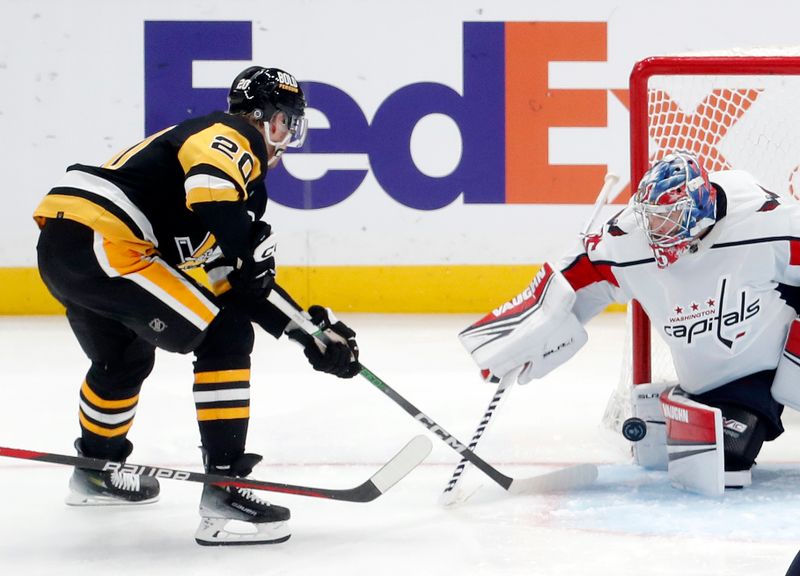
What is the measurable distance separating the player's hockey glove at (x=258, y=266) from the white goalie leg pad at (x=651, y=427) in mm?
988

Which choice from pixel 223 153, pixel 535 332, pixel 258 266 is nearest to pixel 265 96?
pixel 223 153

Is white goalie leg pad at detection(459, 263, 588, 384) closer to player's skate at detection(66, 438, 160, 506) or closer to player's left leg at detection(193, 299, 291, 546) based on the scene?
player's left leg at detection(193, 299, 291, 546)

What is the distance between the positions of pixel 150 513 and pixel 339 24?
3.37 metres

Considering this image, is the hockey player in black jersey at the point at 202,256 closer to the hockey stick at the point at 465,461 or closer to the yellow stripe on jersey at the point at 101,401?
the yellow stripe on jersey at the point at 101,401

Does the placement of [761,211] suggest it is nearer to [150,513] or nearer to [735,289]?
[735,289]

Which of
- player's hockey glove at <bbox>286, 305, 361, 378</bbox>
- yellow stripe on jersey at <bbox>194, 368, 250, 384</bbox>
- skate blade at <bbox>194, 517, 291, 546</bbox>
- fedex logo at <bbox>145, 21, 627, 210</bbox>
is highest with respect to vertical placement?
fedex logo at <bbox>145, 21, 627, 210</bbox>

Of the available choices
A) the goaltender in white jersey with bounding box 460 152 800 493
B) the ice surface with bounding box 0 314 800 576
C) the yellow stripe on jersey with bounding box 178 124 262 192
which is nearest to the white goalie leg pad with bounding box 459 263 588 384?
the goaltender in white jersey with bounding box 460 152 800 493

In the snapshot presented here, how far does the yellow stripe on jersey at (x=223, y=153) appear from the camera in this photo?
215 cm

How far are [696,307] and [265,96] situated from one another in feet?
3.33

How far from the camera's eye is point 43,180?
5.43 m

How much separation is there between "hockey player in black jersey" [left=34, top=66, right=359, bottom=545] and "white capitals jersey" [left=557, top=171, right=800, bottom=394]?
67cm

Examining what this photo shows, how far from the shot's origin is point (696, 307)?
2.59 m

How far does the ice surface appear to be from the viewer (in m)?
2.14

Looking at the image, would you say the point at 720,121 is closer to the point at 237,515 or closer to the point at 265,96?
the point at 265,96
